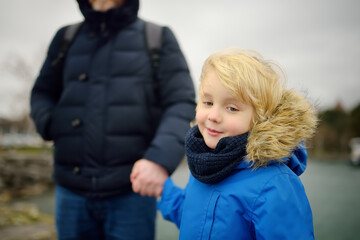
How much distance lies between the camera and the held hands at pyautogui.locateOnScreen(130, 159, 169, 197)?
4.03 feet

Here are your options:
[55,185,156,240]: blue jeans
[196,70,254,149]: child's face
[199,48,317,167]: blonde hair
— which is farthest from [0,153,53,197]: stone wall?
[199,48,317,167]: blonde hair

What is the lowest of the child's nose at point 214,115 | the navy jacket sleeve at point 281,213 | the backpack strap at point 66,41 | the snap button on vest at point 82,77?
the navy jacket sleeve at point 281,213

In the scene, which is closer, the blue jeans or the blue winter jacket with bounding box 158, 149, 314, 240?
the blue winter jacket with bounding box 158, 149, 314, 240

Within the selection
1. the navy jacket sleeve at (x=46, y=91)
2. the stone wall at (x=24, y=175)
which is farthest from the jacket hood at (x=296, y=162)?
the stone wall at (x=24, y=175)

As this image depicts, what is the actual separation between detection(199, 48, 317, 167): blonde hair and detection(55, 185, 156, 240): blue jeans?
0.79 m

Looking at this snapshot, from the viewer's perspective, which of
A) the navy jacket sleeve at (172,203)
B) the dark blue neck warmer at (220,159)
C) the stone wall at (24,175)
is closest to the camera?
the dark blue neck warmer at (220,159)

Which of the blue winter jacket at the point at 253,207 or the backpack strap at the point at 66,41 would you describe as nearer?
the blue winter jacket at the point at 253,207

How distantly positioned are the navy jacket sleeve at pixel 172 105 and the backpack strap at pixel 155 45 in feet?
0.08

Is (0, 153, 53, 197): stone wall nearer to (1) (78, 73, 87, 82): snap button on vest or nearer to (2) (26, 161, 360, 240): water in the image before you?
(2) (26, 161, 360, 240): water

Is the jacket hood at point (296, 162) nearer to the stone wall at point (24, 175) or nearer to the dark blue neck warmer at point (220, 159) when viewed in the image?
the dark blue neck warmer at point (220, 159)

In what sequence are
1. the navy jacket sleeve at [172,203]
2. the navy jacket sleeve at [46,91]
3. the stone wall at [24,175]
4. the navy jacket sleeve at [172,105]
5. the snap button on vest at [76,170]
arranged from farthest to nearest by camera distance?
1. the stone wall at [24,175]
2. the navy jacket sleeve at [46,91]
3. the snap button on vest at [76,170]
4. the navy jacket sleeve at [172,105]
5. the navy jacket sleeve at [172,203]

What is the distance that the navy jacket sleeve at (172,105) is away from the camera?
4.30 feet

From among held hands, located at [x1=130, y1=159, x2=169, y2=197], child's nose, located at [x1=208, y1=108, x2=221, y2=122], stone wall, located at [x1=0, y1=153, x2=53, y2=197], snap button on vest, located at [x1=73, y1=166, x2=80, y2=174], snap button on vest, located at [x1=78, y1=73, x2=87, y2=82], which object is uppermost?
child's nose, located at [x1=208, y1=108, x2=221, y2=122]

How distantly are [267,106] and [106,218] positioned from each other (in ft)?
3.41
